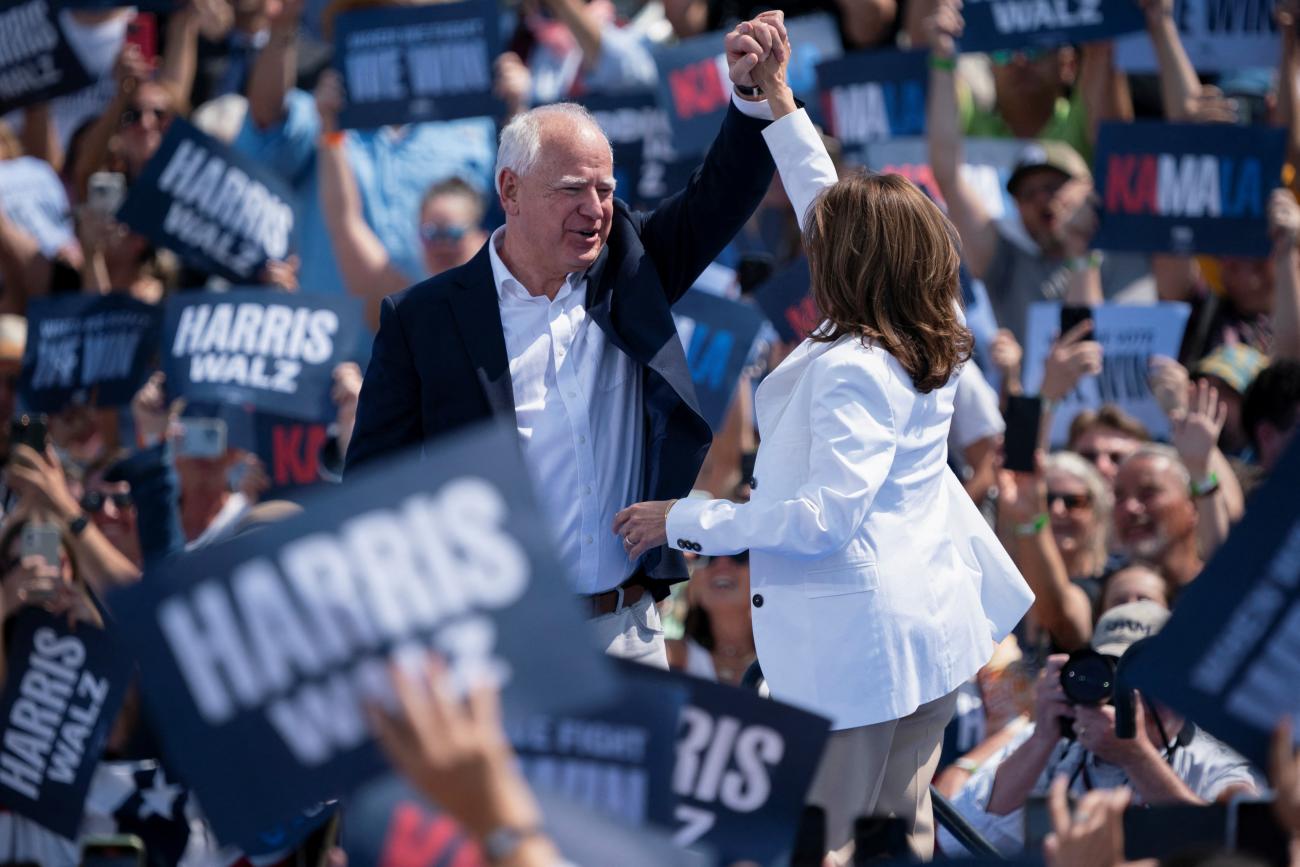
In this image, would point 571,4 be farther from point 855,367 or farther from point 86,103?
point 855,367

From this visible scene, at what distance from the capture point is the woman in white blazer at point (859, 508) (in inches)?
150

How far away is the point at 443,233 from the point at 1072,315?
2157 millimetres

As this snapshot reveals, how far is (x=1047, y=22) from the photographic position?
7.59m

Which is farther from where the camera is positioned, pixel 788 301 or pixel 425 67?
pixel 425 67

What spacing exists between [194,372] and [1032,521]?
303 cm

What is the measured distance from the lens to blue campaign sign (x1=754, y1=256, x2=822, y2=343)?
6113 millimetres

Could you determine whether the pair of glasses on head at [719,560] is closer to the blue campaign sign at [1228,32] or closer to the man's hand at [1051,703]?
the man's hand at [1051,703]

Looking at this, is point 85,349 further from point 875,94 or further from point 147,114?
point 875,94

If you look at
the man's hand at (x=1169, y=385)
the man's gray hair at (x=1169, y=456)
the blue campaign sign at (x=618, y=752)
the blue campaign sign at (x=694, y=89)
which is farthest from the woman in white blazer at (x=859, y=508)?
the blue campaign sign at (x=694, y=89)

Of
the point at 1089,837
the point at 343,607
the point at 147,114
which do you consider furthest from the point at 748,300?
the point at 343,607

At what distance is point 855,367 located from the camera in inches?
151

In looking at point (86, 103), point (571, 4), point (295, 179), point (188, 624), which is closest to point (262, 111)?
point (295, 179)

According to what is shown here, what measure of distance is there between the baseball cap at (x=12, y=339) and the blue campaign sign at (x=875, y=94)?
11.0 ft

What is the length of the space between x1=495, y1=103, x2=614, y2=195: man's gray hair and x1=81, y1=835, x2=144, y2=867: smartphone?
1.60m
